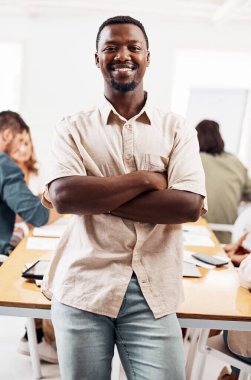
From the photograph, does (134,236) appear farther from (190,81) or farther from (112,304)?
(190,81)

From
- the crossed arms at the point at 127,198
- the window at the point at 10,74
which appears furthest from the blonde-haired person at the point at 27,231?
the window at the point at 10,74

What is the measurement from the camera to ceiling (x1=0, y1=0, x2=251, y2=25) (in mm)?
4242

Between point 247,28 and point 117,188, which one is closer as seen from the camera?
point 117,188

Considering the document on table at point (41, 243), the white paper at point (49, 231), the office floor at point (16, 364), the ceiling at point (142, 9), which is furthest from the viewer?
the ceiling at point (142, 9)

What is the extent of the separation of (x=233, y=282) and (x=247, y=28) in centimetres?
357

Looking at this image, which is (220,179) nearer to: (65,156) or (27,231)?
(27,231)

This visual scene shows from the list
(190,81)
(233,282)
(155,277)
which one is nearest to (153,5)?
(190,81)

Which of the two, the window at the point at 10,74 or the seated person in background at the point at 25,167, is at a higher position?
the window at the point at 10,74

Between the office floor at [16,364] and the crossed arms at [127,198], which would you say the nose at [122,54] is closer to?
the crossed arms at [127,198]

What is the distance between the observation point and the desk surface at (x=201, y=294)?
1546 millimetres

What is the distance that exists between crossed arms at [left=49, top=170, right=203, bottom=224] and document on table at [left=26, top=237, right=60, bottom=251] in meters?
0.85

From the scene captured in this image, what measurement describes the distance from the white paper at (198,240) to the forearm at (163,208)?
3.61 ft

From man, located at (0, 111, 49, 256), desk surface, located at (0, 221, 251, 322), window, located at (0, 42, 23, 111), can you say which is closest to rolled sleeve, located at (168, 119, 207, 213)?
desk surface, located at (0, 221, 251, 322)

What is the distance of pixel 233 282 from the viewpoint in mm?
1871
